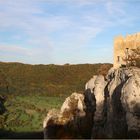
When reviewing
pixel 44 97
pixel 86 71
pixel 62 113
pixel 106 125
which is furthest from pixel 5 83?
pixel 106 125

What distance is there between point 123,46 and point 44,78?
5850 cm

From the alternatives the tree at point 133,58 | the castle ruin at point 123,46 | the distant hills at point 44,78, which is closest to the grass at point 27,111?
the distant hills at point 44,78

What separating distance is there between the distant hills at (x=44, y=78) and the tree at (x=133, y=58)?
135 feet

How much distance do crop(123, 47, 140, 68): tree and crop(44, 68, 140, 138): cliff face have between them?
3.62 m

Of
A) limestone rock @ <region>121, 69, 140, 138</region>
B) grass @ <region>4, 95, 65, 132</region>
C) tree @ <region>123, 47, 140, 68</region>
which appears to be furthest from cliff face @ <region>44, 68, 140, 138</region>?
grass @ <region>4, 95, 65, 132</region>

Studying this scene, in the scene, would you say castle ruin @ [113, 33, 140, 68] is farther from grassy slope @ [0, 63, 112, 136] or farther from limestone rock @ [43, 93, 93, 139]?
limestone rock @ [43, 93, 93, 139]

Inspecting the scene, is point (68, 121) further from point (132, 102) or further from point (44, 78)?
point (44, 78)

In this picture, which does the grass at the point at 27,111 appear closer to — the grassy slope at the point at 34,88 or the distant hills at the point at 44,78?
the grassy slope at the point at 34,88

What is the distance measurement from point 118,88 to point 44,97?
55482 mm

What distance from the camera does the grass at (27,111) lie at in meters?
73.2

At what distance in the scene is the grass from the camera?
73.2 meters

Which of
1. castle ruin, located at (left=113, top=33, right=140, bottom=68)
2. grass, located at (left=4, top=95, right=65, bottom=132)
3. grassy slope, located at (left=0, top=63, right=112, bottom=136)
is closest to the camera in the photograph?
castle ruin, located at (left=113, top=33, right=140, bottom=68)

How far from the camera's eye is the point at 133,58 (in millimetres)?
48500

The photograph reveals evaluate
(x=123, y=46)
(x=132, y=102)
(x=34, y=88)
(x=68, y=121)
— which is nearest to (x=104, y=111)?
(x=68, y=121)
